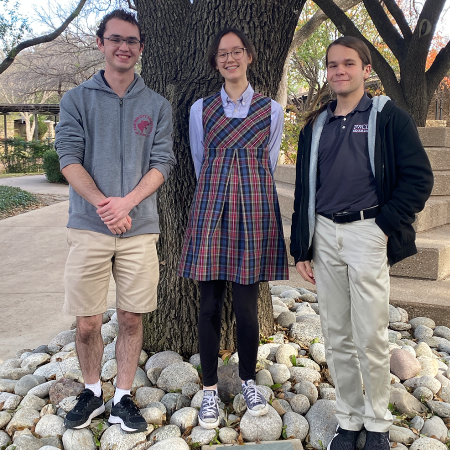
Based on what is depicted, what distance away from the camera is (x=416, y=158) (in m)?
2.15

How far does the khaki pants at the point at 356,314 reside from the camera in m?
2.23

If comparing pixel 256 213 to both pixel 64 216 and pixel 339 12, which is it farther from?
pixel 64 216

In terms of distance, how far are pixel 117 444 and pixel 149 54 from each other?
2380 mm

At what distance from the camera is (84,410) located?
247 centimetres

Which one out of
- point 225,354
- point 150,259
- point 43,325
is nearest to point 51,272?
point 43,325

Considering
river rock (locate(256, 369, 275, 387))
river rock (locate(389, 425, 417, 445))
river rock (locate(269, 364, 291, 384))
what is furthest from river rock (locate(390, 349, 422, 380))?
river rock (locate(256, 369, 275, 387))

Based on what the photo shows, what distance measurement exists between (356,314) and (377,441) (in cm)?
59

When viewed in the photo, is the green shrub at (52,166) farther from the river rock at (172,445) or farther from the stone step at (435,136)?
the river rock at (172,445)

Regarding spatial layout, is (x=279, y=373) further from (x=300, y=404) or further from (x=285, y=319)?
(x=285, y=319)

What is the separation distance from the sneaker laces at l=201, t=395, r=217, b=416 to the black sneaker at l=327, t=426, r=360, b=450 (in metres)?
0.59

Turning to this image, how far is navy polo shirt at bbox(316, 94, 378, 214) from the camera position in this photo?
2.25 m

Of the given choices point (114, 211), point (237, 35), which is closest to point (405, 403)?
point (114, 211)

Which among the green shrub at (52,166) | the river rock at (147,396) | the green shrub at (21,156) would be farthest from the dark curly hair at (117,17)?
the green shrub at (21,156)

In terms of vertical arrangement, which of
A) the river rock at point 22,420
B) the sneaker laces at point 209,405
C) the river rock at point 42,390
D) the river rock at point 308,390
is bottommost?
the river rock at point 22,420
